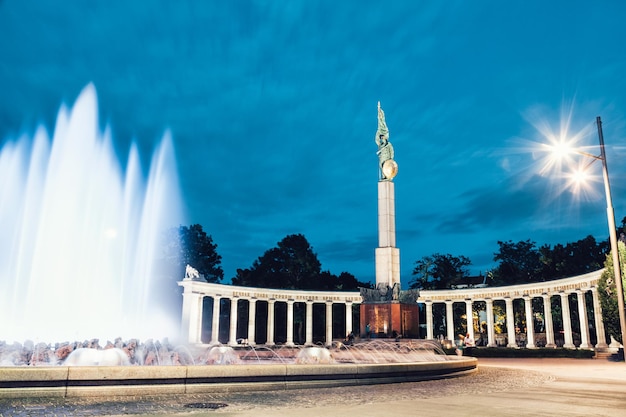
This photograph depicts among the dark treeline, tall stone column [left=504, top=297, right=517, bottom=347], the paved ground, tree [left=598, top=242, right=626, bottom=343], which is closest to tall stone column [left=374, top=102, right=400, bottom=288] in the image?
tree [left=598, top=242, right=626, bottom=343]

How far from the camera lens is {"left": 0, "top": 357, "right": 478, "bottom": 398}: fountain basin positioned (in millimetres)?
13905

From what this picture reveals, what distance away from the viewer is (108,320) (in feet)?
144

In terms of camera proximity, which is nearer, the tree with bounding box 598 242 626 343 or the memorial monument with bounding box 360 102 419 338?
the tree with bounding box 598 242 626 343

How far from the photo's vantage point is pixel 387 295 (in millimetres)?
43812

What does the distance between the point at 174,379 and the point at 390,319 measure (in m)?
29.6

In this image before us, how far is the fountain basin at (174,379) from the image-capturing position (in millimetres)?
13905

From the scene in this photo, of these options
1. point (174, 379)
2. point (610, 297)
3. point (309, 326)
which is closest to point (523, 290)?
point (610, 297)

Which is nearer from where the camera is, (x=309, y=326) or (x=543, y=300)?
(x=543, y=300)

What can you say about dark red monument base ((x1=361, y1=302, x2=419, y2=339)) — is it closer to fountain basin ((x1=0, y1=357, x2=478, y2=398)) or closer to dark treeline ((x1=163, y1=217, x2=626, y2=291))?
fountain basin ((x1=0, y1=357, x2=478, y2=398))

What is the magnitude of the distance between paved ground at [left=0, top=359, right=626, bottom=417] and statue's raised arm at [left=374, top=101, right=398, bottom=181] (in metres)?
33.3

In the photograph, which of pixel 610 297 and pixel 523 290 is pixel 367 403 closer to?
pixel 610 297

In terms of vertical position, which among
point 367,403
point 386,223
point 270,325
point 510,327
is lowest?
point 367,403

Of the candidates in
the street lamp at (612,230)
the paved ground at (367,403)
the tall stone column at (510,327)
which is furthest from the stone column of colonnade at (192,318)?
the street lamp at (612,230)

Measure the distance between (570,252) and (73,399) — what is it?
89990 millimetres
